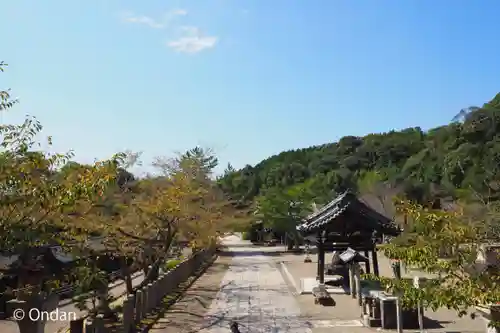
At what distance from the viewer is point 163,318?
565 inches

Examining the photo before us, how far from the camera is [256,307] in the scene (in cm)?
1584

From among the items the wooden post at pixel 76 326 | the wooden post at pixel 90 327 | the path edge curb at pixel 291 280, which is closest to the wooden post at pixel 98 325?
the wooden post at pixel 90 327

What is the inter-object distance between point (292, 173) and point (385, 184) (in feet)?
98.7

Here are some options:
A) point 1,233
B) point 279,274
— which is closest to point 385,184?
point 279,274

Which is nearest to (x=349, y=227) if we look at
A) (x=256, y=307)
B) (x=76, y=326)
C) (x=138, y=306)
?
(x=256, y=307)

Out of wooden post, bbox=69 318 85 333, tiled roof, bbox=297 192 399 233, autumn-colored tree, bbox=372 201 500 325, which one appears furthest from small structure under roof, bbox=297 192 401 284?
autumn-colored tree, bbox=372 201 500 325

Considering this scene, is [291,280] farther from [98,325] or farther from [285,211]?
[285,211]

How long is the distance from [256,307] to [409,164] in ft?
193

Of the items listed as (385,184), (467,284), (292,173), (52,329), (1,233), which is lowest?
(52,329)

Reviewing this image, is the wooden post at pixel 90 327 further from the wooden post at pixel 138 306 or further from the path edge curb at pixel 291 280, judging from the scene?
the path edge curb at pixel 291 280

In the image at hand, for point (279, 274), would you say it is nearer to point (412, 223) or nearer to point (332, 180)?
point (412, 223)

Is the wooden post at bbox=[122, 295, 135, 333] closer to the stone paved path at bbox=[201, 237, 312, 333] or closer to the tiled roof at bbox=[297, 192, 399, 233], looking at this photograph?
the stone paved path at bbox=[201, 237, 312, 333]

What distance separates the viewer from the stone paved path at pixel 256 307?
42.0ft

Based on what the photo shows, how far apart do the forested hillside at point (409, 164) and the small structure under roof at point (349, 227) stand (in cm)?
301
